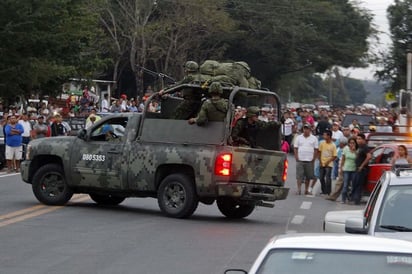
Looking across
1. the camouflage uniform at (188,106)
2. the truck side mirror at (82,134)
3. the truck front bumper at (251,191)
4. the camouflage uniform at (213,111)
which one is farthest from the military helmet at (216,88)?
the truck side mirror at (82,134)

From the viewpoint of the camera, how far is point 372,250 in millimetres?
5898

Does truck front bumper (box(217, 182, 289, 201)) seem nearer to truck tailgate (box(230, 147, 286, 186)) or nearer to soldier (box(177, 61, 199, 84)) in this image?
truck tailgate (box(230, 147, 286, 186))

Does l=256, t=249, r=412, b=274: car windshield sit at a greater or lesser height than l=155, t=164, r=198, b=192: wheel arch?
greater

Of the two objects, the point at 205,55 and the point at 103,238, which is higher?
the point at 205,55

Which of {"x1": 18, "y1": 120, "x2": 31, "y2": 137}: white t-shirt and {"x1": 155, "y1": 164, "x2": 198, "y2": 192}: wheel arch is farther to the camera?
{"x1": 18, "y1": 120, "x2": 31, "y2": 137}: white t-shirt

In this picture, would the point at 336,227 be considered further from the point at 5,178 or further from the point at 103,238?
the point at 5,178

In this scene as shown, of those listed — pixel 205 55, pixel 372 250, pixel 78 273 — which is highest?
pixel 205 55

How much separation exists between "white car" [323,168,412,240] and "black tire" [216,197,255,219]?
7.93 meters

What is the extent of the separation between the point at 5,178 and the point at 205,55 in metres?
36.2

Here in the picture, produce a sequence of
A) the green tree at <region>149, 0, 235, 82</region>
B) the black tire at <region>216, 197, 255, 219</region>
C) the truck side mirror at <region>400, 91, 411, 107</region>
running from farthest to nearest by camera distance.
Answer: the green tree at <region>149, 0, 235, 82</region>
the truck side mirror at <region>400, 91, 411, 107</region>
the black tire at <region>216, 197, 255, 219</region>

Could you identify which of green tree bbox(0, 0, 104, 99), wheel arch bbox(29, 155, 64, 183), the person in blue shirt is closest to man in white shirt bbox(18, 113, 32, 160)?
the person in blue shirt

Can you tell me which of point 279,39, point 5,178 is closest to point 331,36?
point 279,39

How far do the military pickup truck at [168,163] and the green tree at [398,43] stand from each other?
24.5 m

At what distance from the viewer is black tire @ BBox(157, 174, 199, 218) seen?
53.8ft
